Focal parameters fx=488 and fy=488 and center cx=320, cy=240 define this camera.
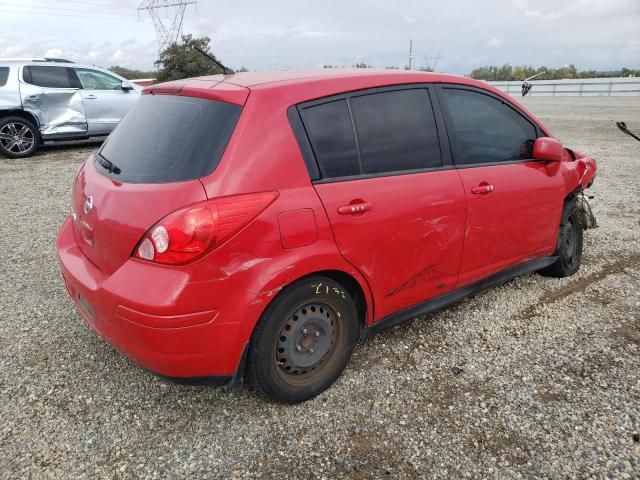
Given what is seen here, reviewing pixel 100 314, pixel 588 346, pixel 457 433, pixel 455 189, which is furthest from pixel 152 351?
pixel 588 346

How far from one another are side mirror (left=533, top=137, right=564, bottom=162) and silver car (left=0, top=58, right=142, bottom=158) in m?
9.00

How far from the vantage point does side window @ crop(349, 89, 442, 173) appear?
2627 mm

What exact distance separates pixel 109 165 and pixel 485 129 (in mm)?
2337

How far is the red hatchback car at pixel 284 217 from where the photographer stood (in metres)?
2.14

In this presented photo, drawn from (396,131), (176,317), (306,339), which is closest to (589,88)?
(396,131)

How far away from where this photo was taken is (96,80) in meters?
10.0

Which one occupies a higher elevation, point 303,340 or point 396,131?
point 396,131

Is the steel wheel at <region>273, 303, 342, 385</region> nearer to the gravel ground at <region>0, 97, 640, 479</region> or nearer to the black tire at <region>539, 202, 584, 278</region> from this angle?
the gravel ground at <region>0, 97, 640, 479</region>

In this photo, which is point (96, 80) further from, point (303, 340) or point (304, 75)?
point (303, 340)

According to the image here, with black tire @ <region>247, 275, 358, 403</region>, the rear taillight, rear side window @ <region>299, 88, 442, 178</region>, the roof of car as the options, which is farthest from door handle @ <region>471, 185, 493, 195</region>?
the rear taillight

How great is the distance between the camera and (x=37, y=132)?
9492 millimetres

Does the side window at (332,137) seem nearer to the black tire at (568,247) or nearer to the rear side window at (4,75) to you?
the black tire at (568,247)

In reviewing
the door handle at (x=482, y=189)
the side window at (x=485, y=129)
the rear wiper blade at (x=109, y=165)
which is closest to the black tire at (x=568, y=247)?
the side window at (x=485, y=129)

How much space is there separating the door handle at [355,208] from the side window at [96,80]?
366 inches
